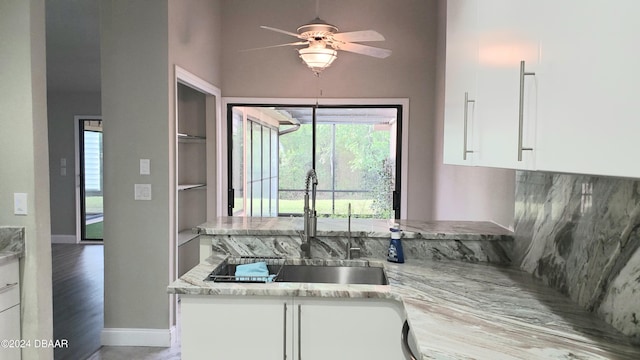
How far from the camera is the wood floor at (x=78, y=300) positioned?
10.6ft

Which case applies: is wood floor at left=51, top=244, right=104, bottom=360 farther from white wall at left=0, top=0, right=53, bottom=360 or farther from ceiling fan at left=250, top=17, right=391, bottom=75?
ceiling fan at left=250, top=17, right=391, bottom=75

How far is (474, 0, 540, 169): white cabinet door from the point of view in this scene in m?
1.12

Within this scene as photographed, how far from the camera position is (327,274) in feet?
7.45

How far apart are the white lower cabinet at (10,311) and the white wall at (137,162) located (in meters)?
1.00

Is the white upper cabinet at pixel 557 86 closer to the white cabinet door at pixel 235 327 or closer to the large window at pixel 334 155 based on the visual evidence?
the white cabinet door at pixel 235 327

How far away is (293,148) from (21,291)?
3.36m

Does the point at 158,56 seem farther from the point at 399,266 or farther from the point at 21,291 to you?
the point at 399,266

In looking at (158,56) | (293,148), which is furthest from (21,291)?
(293,148)

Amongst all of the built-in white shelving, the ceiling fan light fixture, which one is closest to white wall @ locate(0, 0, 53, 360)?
the ceiling fan light fixture

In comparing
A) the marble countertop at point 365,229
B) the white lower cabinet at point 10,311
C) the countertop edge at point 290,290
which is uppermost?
the marble countertop at point 365,229

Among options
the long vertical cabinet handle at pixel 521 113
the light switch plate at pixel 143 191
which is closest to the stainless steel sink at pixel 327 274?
the long vertical cabinet handle at pixel 521 113

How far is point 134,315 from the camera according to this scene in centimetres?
321

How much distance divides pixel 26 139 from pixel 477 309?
226 centimetres

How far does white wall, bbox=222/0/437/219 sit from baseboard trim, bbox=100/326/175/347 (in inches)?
97.7
